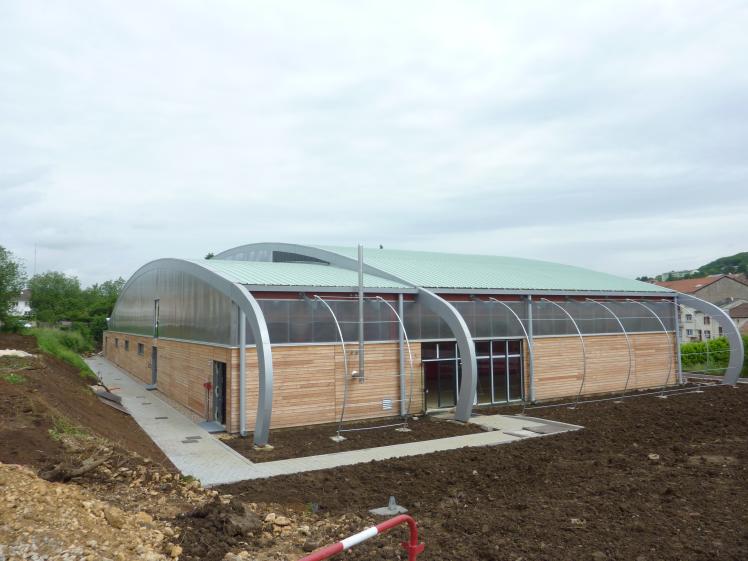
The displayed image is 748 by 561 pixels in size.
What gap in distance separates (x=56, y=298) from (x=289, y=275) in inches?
2583

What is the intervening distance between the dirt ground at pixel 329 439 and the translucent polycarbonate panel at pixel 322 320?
8.14 ft

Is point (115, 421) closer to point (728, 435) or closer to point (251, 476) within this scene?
point (251, 476)

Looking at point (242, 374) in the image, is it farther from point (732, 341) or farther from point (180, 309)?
point (732, 341)

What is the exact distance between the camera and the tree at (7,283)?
79.9 feet

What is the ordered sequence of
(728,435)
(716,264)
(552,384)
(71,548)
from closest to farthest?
1. (71,548)
2. (728,435)
3. (552,384)
4. (716,264)

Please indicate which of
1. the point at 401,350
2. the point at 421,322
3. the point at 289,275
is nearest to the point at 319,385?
the point at 401,350

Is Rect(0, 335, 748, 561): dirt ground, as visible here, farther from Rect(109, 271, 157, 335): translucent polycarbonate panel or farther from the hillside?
the hillside

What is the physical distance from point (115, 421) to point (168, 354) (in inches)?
272

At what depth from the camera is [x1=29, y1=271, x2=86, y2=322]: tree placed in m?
60.1

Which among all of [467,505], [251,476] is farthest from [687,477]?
[251,476]

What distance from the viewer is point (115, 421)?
14.7 meters

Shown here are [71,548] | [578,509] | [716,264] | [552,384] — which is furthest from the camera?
[716,264]

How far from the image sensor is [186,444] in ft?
43.9

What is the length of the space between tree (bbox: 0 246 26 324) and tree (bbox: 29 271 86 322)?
31.9 meters
